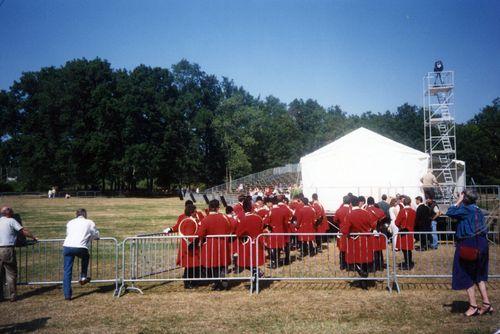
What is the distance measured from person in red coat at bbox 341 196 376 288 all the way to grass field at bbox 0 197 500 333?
61 cm

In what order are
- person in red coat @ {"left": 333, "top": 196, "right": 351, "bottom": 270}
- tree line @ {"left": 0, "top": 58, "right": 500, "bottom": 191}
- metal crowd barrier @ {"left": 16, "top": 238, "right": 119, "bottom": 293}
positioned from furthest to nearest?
tree line @ {"left": 0, "top": 58, "right": 500, "bottom": 191} < person in red coat @ {"left": 333, "top": 196, "right": 351, "bottom": 270} < metal crowd barrier @ {"left": 16, "top": 238, "right": 119, "bottom": 293}

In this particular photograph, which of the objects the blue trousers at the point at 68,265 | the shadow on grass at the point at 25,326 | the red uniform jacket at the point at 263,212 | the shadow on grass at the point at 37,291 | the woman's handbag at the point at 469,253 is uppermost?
the red uniform jacket at the point at 263,212

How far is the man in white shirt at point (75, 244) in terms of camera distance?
783 centimetres

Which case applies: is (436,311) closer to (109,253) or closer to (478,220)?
(478,220)

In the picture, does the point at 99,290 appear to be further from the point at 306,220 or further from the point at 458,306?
the point at 458,306

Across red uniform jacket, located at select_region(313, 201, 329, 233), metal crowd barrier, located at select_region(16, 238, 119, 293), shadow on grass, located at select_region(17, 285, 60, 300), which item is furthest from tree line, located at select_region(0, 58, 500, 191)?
shadow on grass, located at select_region(17, 285, 60, 300)

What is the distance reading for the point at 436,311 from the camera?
6703 mm

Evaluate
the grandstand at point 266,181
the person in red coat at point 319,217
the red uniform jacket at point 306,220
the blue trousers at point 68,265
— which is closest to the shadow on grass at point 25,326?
the blue trousers at point 68,265

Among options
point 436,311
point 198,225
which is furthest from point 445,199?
point 198,225

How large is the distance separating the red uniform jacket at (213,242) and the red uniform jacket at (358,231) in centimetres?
275

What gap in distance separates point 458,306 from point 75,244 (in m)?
7.51

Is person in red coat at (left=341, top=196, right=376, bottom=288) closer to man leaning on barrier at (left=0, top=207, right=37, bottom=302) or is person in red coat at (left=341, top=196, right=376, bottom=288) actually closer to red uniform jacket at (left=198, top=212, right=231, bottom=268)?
red uniform jacket at (left=198, top=212, right=231, bottom=268)

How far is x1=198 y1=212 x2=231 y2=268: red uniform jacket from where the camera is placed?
8.41 meters

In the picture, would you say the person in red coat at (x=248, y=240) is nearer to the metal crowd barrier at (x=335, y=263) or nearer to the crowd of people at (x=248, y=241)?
the crowd of people at (x=248, y=241)
